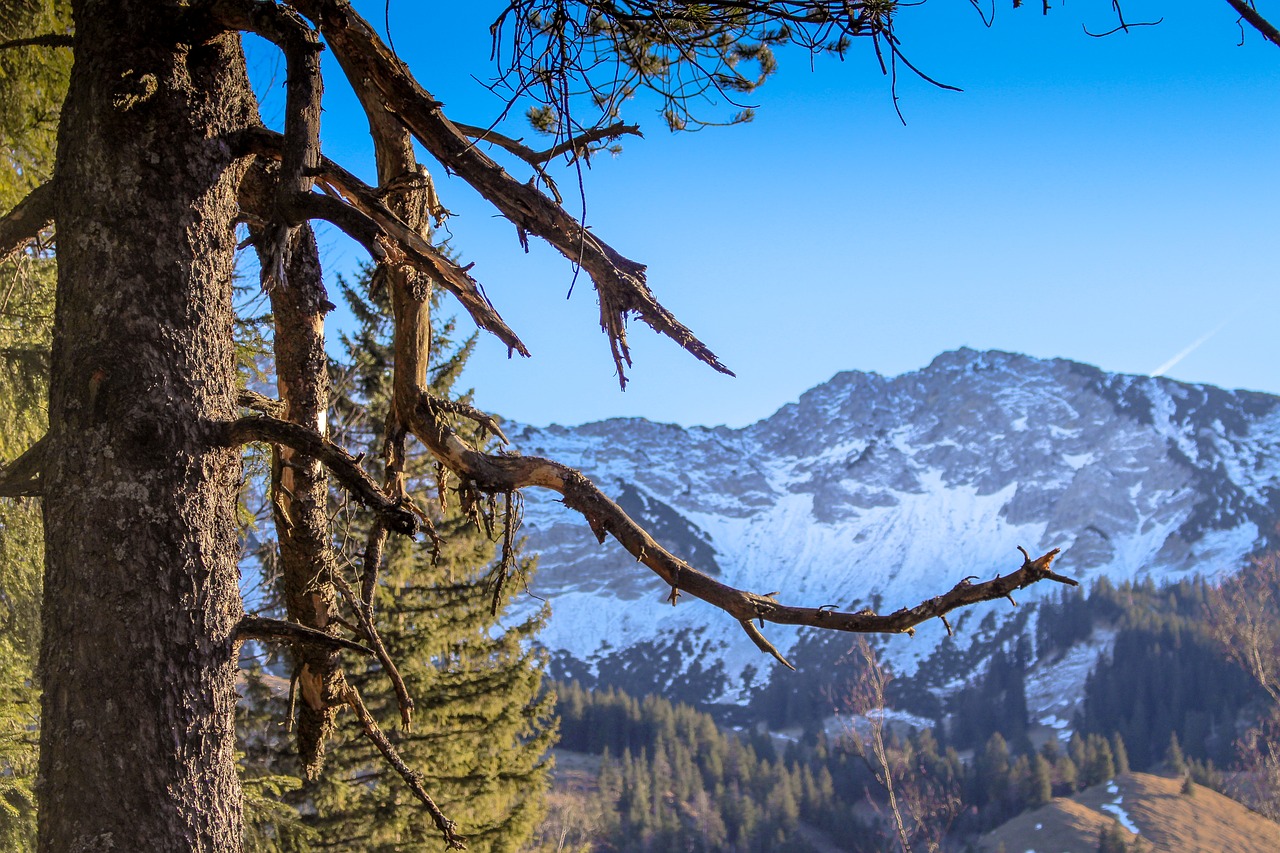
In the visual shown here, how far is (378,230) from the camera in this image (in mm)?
2252

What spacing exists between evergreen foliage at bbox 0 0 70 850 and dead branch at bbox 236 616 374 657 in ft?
6.36

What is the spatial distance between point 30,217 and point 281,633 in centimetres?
132

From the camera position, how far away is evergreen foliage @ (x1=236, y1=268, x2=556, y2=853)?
9.93 metres

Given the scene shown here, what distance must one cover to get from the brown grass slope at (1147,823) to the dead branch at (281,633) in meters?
63.2

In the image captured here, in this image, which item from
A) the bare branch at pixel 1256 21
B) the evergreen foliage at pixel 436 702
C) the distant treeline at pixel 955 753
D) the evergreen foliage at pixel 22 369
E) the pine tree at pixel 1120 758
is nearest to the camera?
the bare branch at pixel 1256 21

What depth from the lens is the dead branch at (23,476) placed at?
248 centimetres

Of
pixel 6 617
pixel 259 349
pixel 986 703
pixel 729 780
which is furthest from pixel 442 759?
pixel 986 703

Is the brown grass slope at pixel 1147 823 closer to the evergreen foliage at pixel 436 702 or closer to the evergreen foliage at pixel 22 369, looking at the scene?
the evergreen foliage at pixel 436 702

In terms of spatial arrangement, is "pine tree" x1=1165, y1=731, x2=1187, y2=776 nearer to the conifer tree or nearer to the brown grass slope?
the brown grass slope

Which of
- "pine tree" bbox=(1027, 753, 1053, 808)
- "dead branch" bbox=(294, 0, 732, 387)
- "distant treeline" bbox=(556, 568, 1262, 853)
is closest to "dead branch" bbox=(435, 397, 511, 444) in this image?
"dead branch" bbox=(294, 0, 732, 387)

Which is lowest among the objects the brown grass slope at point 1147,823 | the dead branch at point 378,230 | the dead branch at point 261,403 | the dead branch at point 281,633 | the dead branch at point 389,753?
the brown grass slope at point 1147,823

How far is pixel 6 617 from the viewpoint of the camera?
586 cm

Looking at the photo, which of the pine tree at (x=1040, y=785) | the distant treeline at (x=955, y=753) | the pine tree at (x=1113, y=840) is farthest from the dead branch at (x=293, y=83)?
the pine tree at (x=1040, y=785)

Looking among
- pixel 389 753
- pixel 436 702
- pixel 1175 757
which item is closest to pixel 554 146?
pixel 389 753
